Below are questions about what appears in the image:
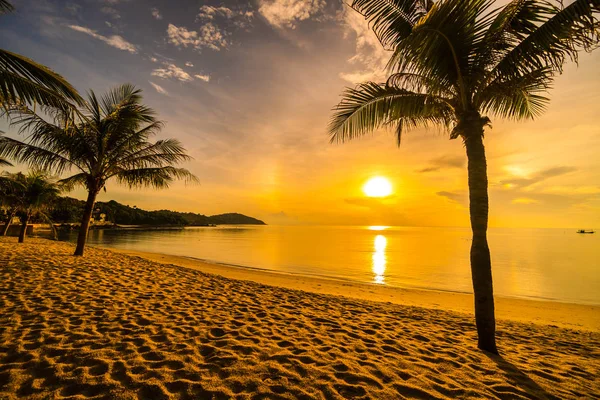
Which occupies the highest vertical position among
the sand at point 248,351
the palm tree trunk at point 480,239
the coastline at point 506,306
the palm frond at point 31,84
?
the palm frond at point 31,84

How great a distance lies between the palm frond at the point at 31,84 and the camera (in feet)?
15.0

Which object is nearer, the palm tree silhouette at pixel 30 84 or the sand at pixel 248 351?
the sand at pixel 248 351

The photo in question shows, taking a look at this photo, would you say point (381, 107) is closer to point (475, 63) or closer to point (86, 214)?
point (475, 63)

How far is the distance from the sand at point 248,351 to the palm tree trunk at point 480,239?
0.45m

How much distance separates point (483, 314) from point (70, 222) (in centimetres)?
8020

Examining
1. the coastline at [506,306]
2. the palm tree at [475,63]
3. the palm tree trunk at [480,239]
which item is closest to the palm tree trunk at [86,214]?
the coastline at [506,306]

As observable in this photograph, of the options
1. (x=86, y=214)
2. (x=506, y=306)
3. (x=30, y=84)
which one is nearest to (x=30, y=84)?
(x=30, y=84)

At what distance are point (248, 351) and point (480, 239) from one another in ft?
13.8

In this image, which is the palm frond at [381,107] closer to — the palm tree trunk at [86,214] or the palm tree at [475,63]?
the palm tree at [475,63]

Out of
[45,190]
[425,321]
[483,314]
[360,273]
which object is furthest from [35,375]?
[45,190]

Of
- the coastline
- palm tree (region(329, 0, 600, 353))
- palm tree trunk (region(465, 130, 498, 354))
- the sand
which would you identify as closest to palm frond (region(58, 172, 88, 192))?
A: the sand

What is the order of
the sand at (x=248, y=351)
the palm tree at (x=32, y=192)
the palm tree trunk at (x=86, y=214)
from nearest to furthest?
the sand at (x=248, y=351) < the palm tree trunk at (x=86, y=214) < the palm tree at (x=32, y=192)

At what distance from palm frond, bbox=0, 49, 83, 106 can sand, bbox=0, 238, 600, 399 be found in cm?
408

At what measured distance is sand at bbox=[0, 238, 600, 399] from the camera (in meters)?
2.82
